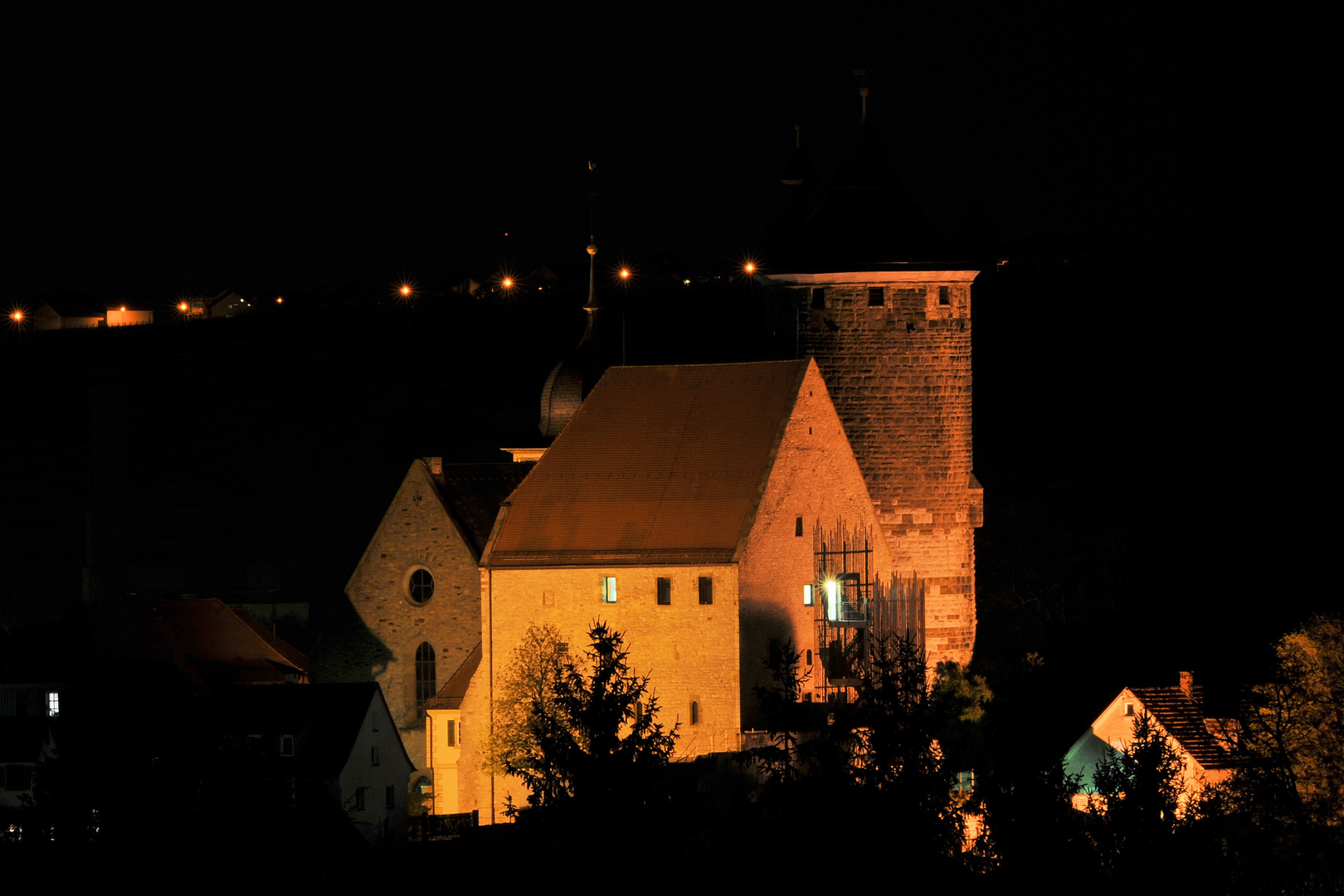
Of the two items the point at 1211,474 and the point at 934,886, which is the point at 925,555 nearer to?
the point at 934,886

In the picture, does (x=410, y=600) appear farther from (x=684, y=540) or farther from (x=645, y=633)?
(x=684, y=540)

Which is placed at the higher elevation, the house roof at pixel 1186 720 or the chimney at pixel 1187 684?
the chimney at pixel 1187 684

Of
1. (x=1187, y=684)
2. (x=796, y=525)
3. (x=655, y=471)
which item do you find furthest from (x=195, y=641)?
(x=1187, y=684)

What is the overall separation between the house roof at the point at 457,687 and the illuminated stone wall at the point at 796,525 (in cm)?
574

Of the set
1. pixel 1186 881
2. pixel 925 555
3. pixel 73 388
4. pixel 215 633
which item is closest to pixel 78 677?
pixel 215 633

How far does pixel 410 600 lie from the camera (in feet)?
164

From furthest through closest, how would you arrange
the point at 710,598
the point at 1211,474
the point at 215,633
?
the point at 1211,474 → the point at 215,633 → the point at 710,598

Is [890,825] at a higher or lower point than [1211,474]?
lower

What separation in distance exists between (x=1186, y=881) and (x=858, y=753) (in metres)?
5.05

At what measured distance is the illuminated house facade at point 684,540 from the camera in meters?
44.8

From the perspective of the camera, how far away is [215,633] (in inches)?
2298

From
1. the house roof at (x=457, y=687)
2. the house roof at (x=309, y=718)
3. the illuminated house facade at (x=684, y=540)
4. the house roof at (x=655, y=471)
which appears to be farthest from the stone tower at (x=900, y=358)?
the house roof at (x=309, y=718)

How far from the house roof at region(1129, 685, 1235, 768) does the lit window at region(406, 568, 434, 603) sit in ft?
43.5

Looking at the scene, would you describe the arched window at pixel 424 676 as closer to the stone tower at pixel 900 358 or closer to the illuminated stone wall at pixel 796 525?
the illuminated stone wall at pixel 796 525
